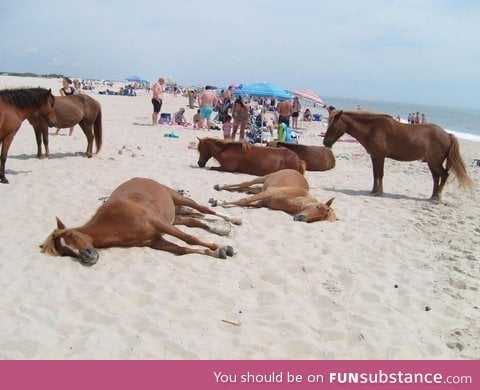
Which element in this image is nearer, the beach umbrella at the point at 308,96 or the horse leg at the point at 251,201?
the horse leg at the point at 251,201

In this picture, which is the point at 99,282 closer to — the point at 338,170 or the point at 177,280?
the point at 177,280

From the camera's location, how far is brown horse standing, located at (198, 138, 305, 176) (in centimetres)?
1027

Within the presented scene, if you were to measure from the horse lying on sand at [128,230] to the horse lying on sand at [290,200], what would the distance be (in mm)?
1977

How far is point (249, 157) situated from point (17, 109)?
4.75 metres

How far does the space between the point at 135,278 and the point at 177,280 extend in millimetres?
395

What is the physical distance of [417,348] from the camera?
3.60 m

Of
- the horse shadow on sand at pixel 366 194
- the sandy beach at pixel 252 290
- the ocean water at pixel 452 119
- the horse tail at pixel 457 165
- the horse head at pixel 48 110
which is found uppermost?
the horse head at pixel 48 110

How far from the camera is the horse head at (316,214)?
6.92 meters

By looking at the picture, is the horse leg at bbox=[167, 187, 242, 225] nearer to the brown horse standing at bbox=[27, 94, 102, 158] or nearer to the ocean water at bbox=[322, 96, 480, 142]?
the brown horse standing at bbox=[27, 94, 102, 158]

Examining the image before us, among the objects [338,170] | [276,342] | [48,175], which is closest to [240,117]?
[338,170]

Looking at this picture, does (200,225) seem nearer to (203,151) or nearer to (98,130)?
(203,151)

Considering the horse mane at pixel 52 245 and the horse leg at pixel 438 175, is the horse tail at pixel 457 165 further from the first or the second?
the horse mane at pixel 52 245

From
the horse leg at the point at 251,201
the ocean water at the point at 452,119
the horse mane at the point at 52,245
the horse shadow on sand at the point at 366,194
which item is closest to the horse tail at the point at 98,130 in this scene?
the horse leg at the point at 251,201

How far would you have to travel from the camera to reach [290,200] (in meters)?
7.48
